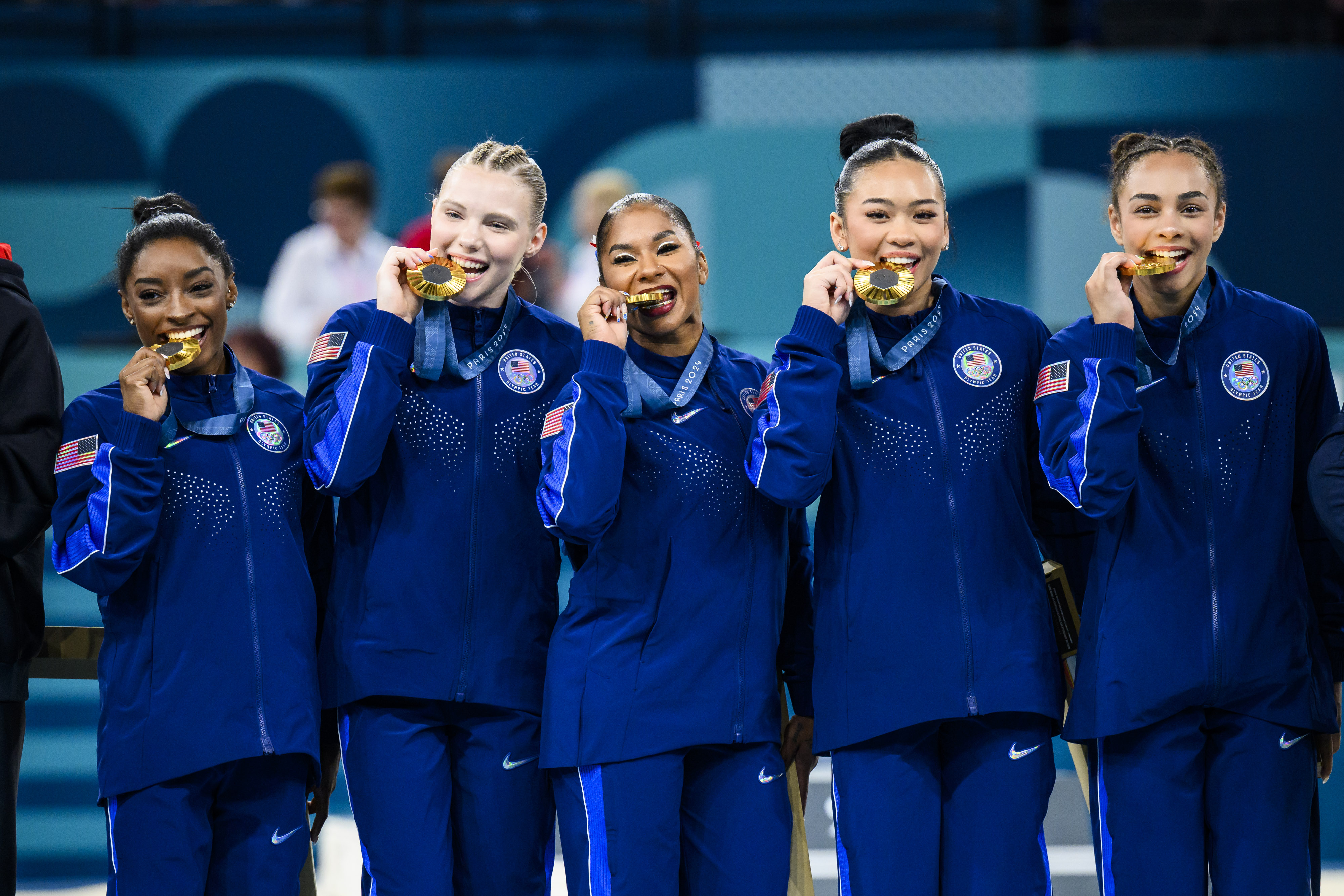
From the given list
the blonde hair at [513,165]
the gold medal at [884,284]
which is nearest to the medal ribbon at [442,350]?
the blonde hair at [513,165]

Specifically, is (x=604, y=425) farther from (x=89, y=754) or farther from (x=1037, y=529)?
(x=89, y=754)

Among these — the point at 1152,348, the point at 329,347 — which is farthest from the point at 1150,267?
the point at 329,347

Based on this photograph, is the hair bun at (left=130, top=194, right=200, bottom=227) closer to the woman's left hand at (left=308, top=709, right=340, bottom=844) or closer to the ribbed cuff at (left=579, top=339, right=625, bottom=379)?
the ribbed cuff at (left=579, top=339, right=625, bottom=379)

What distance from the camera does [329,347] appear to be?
2.89m

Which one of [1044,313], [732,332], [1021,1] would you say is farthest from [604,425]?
[1021,1]

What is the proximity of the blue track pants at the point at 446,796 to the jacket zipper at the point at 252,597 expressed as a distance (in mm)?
185

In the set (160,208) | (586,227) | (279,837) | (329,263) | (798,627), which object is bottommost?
(279,837)

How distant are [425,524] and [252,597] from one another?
372mm

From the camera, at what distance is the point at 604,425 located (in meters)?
2.74

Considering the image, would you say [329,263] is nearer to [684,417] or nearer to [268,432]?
[268,432]

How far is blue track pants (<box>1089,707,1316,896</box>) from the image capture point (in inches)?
106

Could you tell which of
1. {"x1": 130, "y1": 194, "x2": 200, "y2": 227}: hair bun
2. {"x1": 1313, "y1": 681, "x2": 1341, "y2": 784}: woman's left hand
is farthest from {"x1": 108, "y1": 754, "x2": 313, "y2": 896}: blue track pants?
{"x1": 1313, "y1": 681, "x2": 1341, "y2": 784}: woman's left hand

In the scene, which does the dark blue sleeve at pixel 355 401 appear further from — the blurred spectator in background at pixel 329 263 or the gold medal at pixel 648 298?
the blurred spectator in background at pixel 329 263

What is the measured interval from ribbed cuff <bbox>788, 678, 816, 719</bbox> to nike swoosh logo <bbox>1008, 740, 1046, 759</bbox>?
0.44 metres
